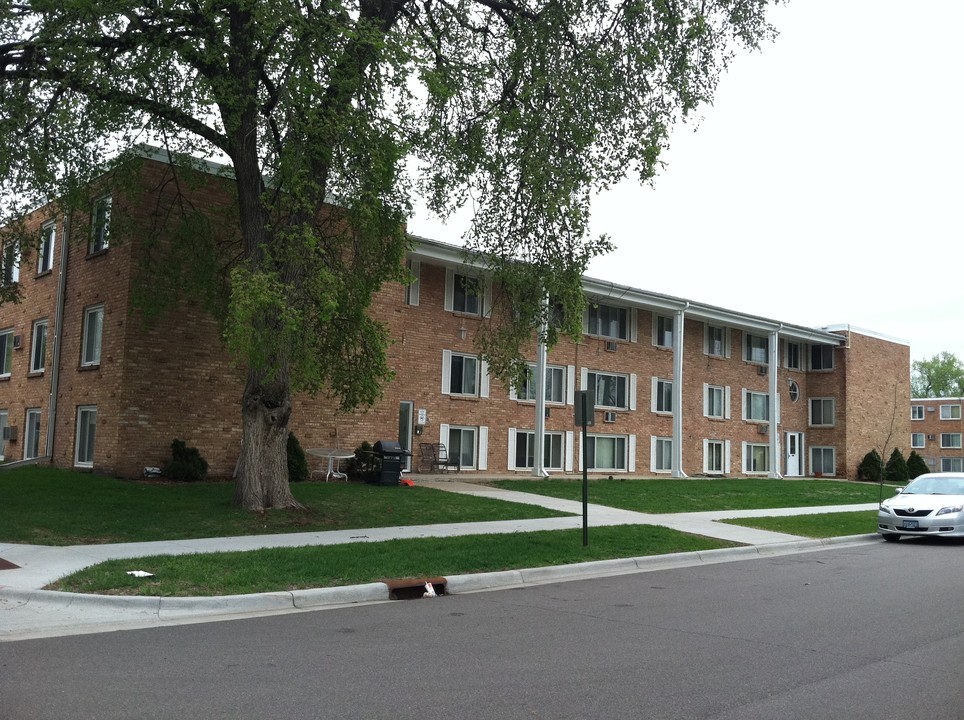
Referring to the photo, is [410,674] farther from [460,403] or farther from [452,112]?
[460,403]

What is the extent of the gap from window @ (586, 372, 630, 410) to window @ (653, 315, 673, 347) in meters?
2.51

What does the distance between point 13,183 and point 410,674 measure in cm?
1381

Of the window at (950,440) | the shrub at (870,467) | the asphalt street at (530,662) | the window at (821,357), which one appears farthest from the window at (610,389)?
the window at (950,440)

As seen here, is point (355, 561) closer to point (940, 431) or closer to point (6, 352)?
point (6, 352)

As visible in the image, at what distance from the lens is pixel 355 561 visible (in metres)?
10.8

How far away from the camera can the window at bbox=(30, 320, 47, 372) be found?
23.7 meters

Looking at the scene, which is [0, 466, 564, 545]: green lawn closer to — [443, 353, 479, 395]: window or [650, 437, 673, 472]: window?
[443, 353, 479, 395]: window

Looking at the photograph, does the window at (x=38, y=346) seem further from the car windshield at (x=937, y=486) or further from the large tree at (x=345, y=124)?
the car windshield at (x=937, y=486)

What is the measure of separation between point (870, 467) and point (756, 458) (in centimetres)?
592

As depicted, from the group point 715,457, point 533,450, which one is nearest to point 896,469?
point 715,457

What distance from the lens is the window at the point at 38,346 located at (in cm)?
2373

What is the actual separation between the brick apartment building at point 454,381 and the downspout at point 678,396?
0.19 ft

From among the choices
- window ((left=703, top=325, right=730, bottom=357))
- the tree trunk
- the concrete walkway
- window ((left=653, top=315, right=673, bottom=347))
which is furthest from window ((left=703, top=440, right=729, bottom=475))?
the tree trunk

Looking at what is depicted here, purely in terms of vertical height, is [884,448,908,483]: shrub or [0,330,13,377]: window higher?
[0,330,13,377]: window
